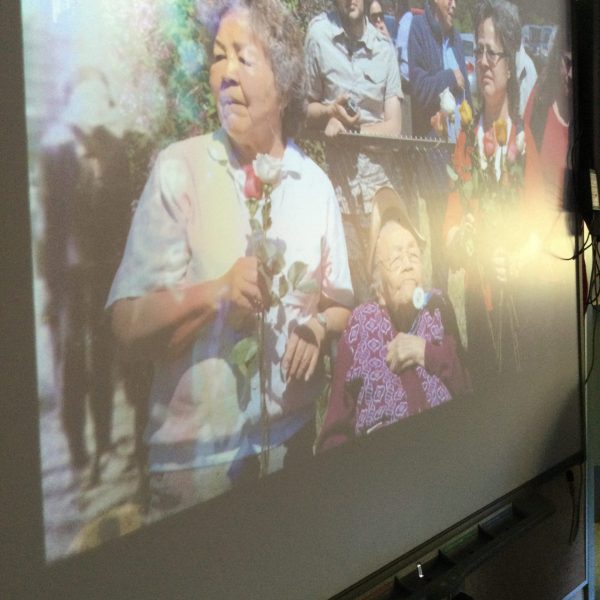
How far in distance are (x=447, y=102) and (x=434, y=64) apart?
0.30 feet

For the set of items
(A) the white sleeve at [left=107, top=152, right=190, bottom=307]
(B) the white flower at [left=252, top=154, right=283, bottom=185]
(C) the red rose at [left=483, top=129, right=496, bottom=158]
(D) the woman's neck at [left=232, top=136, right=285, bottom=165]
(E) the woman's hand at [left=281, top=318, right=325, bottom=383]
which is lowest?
(E) the woman's hand at [left=281, top=318, right=325, bottom=383]

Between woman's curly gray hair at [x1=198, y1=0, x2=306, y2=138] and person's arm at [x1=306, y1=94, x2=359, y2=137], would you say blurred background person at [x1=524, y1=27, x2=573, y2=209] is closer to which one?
person's arm at [x1=306, y1=94, x2=359, y2=137]

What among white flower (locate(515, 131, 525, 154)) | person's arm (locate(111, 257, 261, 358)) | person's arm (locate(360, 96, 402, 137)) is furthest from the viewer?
white flower (locate(515, 131, 525, 154))

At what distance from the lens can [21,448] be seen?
787 millimetres

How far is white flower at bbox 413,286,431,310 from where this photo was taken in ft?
4.71

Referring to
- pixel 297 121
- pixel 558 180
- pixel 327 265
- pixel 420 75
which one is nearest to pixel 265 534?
pixel 327 265

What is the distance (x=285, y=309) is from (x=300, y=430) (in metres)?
0.21

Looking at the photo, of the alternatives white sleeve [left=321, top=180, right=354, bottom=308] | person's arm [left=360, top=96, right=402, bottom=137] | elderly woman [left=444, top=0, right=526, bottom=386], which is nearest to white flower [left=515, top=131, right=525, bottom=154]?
elderly woman [left=444, top=0, right=526, bottom=386]

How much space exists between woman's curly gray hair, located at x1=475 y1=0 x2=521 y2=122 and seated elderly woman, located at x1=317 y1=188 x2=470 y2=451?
644 millimetres

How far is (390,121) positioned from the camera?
140 cm

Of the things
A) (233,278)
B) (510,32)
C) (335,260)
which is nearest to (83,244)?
(233,278)

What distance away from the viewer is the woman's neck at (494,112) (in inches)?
67.4

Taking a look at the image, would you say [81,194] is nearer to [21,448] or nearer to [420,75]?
[21,448]

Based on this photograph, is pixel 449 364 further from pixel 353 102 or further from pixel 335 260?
pixel 353 102
